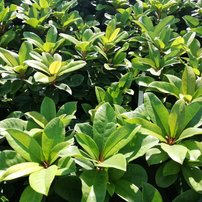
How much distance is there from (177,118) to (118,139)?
0.69ft

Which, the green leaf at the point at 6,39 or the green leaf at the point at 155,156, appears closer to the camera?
the green leaf at the point at 155,156

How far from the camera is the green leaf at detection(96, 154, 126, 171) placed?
0.95 meters

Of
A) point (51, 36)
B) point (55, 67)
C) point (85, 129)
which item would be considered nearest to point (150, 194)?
point (85, 129)

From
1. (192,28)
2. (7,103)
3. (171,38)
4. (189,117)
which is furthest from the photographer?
(192,28)

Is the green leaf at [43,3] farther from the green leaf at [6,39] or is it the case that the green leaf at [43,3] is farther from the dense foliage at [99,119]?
the green leaf at [6,39]

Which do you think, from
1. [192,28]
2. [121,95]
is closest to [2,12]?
[121,95]

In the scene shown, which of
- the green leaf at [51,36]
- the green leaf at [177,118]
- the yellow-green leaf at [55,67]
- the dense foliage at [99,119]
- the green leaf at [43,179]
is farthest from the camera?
the green leaf at [51,36]

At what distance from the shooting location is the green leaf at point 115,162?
37.6 inches

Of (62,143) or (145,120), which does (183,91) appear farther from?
(62,143)

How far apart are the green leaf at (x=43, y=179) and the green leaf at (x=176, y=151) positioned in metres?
0.33

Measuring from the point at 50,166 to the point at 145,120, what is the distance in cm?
33

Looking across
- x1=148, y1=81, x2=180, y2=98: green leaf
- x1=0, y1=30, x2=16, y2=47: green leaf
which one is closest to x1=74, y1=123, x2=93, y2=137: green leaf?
x1=148, y1=81, x2=180, y2=98: green leaf

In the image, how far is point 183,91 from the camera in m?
1.35

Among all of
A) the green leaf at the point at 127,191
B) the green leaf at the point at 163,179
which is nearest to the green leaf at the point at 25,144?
the green leaf at the point at 127,191
